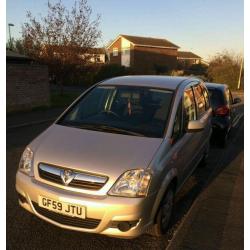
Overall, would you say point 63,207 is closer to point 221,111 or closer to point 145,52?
point 221,111

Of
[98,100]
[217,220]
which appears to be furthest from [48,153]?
[217,220]

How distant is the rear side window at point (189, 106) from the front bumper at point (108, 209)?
63.4 inches

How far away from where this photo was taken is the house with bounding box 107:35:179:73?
48750 mm

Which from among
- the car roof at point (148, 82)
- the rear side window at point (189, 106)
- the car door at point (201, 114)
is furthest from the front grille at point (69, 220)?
the car door at point (201, 114)

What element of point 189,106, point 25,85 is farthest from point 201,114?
point 25,85

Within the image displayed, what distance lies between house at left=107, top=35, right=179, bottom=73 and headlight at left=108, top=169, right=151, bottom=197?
44671 millimetres

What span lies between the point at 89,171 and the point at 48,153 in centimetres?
56

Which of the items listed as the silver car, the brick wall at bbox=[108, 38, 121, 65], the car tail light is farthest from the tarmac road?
the brick wall at bbox=[108, 38, 121, 65]

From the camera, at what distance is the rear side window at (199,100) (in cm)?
527

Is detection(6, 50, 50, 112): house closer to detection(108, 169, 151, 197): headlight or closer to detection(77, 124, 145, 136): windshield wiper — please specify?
detection(77, 124, 145, 136): windshield wiper

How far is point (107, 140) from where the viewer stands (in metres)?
3.57

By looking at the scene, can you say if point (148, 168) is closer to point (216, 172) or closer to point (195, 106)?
point (195, 106)

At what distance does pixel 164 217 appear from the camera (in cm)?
368

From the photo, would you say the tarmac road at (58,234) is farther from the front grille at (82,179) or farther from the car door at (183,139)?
the front grille at (82,179)
